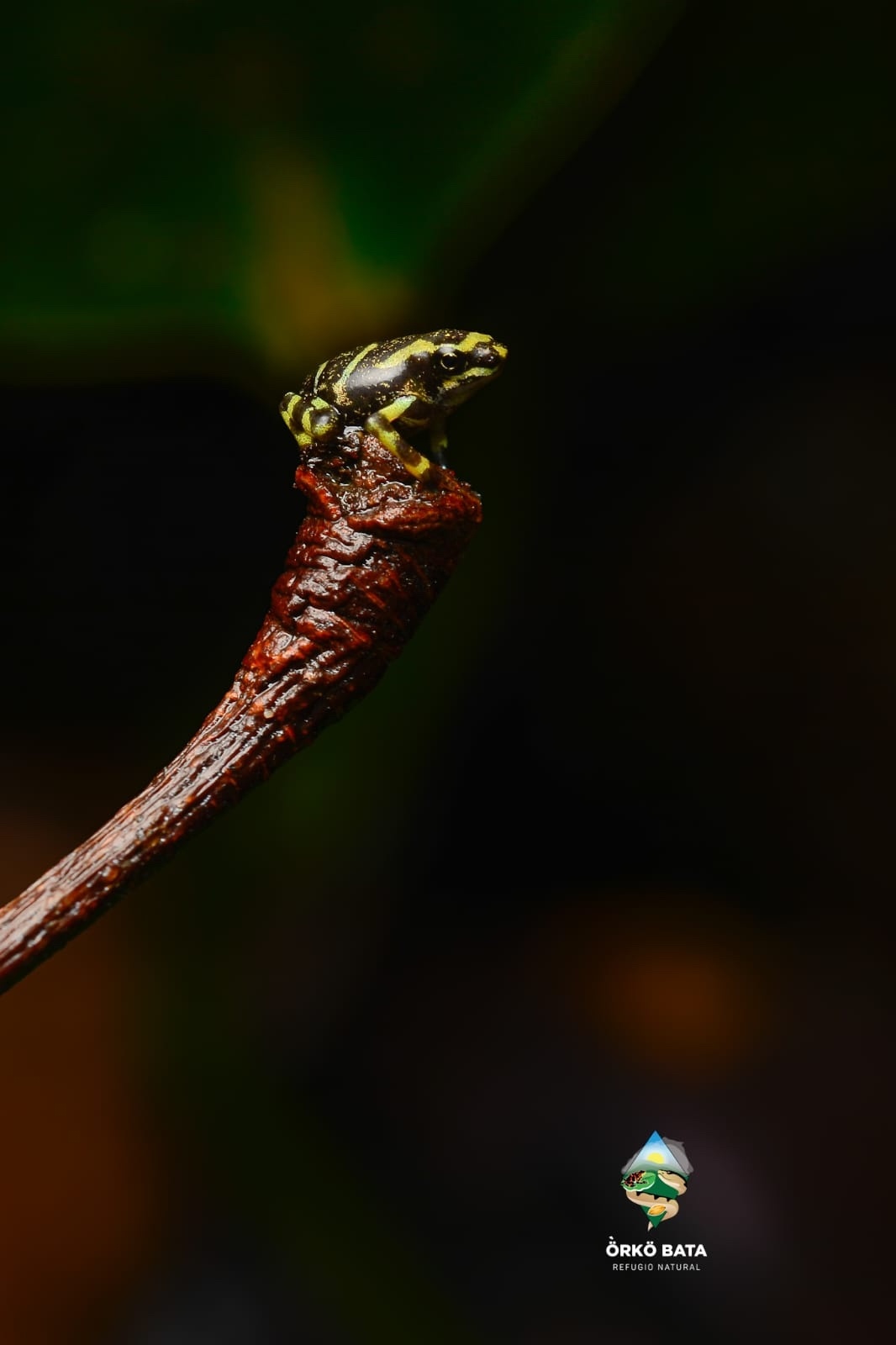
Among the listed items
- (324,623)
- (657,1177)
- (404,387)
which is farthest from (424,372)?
(657,1177)

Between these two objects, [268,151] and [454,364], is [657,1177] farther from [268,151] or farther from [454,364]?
[268,151]

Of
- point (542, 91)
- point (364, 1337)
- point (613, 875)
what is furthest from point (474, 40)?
point (364, 1337)

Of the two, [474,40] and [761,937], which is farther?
[761,937]

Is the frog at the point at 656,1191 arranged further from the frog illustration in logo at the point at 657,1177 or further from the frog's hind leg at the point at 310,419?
the frog's hind leg at the point at 310,419

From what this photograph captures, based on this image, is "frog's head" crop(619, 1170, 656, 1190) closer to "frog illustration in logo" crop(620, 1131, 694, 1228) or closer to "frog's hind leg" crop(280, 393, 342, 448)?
"frog illustration in logo" crop(620, 1131, 694, 1228)

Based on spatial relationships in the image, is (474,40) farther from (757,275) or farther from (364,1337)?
(364,1337)

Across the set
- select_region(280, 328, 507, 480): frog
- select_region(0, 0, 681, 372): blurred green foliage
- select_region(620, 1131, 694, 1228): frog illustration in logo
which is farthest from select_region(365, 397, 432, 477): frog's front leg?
select_region(620, 1131, 694, 1228): frog illustration in logo
